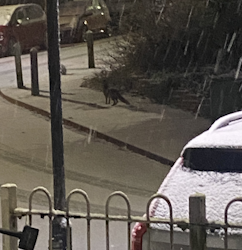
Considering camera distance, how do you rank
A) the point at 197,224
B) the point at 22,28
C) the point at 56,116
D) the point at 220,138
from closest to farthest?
the point at 197,224 < the point at 220,138 < the point at 56,116 < the point at 22,28

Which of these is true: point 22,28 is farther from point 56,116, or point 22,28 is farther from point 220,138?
point 220,138

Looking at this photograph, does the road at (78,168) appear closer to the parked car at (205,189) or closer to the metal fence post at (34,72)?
the metal fence post at (34,72)

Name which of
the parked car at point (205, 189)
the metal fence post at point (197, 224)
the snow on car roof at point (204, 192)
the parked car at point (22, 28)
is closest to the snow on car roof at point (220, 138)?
the parked car at point (205, 189)

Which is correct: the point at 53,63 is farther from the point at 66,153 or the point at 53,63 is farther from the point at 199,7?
the point at 199,7

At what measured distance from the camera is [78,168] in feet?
30.8

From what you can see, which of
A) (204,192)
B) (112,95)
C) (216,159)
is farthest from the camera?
(112,95)

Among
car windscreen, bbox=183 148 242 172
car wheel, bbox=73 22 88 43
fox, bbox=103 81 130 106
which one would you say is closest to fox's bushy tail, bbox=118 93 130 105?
fox, bbox=103 81 130 106

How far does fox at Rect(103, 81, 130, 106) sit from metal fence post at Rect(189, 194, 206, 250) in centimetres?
986

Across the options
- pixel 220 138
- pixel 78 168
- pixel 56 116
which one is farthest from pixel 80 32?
pixel 220 138

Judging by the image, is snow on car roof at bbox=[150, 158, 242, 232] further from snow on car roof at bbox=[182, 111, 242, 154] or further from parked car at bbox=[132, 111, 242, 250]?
snow on car roof at bbox=[182, 111, 242, 154]

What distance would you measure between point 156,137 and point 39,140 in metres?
2.10

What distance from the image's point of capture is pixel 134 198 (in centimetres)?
776

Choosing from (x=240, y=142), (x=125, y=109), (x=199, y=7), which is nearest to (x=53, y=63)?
(x=240, y=142)

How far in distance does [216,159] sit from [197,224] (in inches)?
25.9
